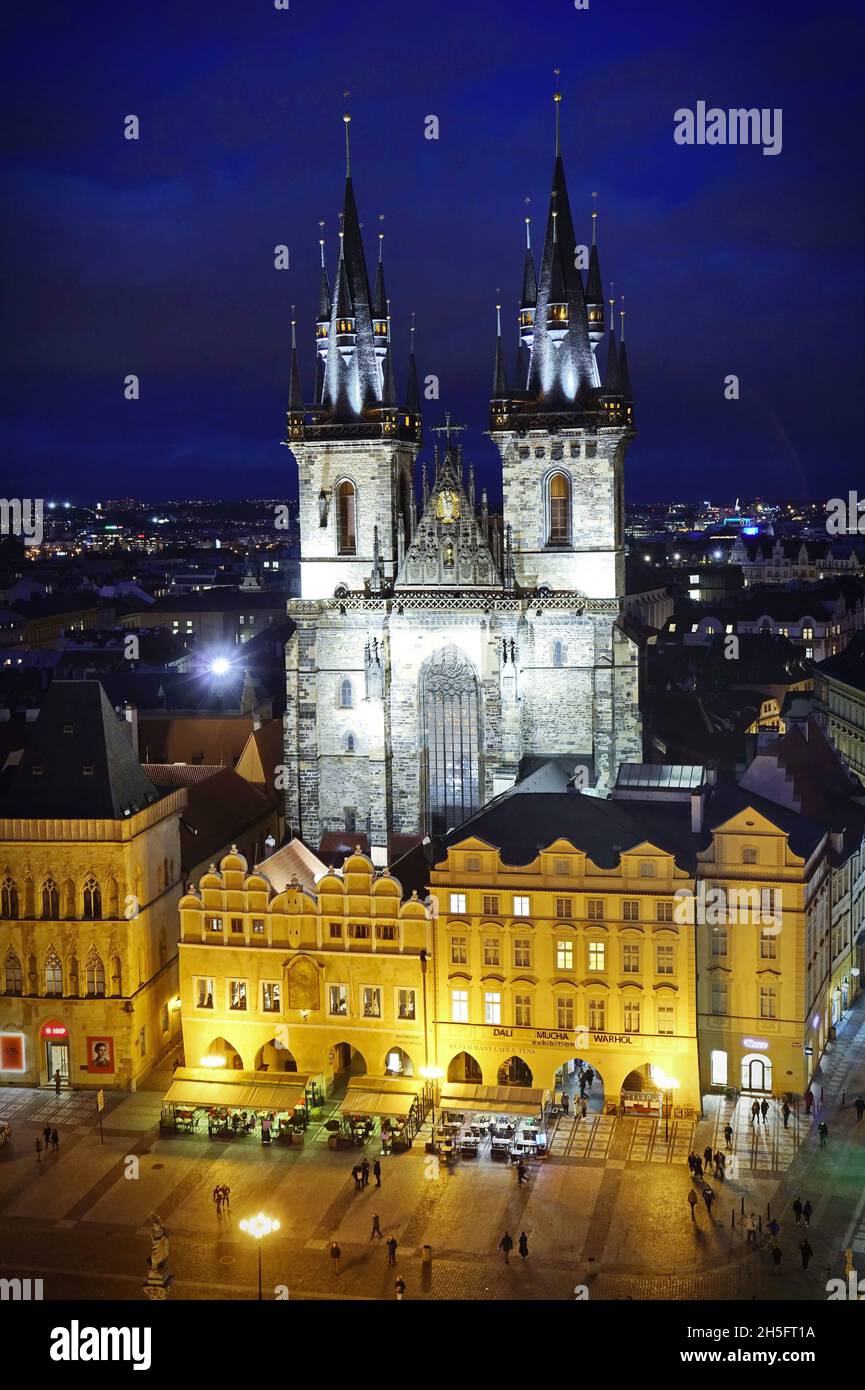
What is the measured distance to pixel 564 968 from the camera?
64375mm

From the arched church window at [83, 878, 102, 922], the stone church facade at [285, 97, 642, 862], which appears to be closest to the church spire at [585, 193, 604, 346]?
the stone church facade at [285, 97, 642, 862]

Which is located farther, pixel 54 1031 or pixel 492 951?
pixel 54 1031

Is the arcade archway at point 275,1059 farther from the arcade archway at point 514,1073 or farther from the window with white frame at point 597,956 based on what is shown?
the window with white frame at point 597,956

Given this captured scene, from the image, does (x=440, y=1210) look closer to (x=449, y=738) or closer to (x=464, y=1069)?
(x=464, y=1069)

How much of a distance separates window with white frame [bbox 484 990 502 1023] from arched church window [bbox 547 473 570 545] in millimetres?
28636

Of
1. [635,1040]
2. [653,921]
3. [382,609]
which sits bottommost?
[635,1040]

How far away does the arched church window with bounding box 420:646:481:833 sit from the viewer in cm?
8575

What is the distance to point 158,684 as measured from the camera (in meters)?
118

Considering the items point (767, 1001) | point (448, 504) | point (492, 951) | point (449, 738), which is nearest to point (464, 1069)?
point (492, 951)

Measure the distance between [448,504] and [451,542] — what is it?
1.94 metres

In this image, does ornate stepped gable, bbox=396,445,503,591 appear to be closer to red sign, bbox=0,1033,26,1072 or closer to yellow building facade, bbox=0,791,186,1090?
yellow building facade, bbox=0,791,186,1090

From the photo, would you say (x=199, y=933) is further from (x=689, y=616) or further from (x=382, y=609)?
(x=689, y=616)

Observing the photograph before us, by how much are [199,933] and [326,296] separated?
3818cm
